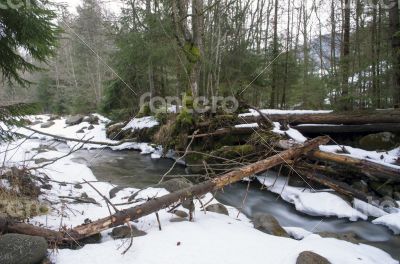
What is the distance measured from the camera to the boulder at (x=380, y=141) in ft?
27.5

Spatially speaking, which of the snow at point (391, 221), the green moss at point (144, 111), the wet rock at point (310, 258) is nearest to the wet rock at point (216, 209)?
the wet rock at point (310, 258)

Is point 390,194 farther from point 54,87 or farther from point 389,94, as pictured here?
point 54,87

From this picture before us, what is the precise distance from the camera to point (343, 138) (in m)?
9.42

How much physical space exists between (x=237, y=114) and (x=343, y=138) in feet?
10.4

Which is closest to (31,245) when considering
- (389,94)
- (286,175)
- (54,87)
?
(286,175)

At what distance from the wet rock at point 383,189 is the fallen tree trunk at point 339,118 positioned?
1.96 m

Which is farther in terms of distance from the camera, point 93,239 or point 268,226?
point 268,226

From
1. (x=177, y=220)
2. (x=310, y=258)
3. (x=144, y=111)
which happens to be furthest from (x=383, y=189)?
(x=144, y=111)

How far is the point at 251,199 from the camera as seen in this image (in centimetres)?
784

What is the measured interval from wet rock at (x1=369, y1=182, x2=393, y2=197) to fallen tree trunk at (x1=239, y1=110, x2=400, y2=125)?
1962 mm

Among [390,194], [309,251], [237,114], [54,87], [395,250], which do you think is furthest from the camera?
[54,87]

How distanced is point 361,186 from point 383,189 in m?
0.44

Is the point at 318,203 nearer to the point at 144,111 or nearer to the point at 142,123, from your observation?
the point at 142,123

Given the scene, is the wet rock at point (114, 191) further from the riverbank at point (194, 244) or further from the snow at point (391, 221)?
the snow at point (391, 221)
